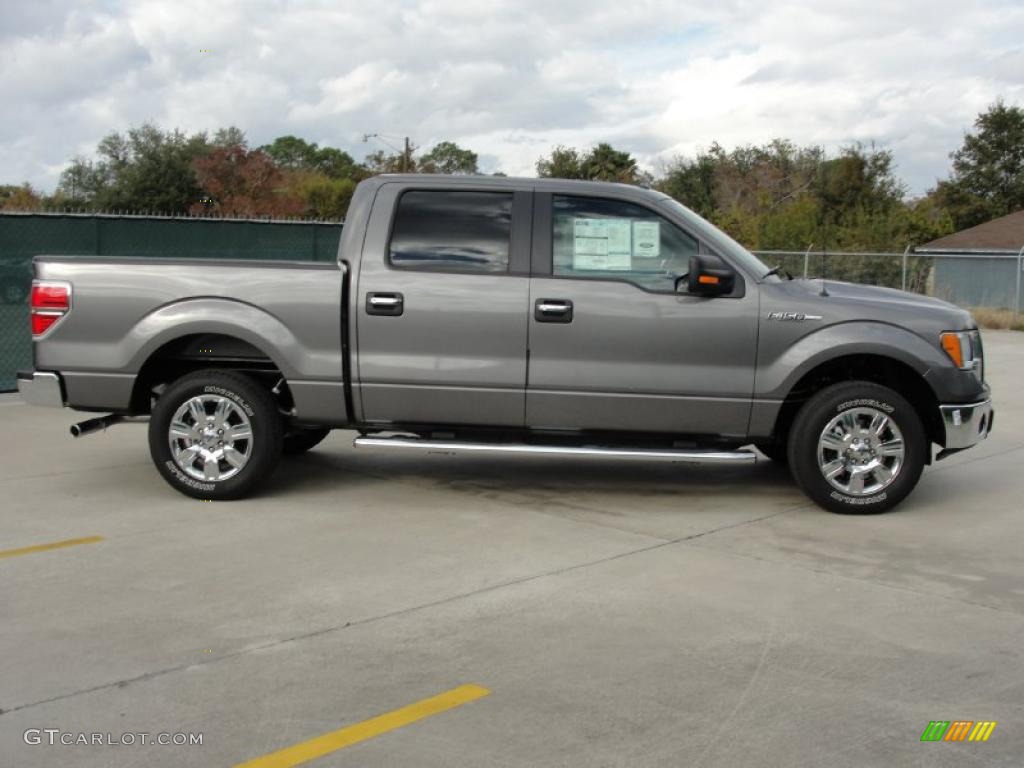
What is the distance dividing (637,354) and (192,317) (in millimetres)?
2821

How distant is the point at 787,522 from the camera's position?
739 centimetres

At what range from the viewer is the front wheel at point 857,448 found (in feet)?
24.2

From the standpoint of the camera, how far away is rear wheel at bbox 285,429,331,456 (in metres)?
9.20

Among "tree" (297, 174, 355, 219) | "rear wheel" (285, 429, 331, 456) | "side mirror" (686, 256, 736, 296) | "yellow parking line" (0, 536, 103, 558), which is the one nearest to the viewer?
"yellow parking line" (0, 536, 103, 558)

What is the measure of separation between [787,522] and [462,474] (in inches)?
97.5

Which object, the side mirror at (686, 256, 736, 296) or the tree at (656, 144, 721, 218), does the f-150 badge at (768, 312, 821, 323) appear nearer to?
the side mirror at (686, 256, 736, 296)

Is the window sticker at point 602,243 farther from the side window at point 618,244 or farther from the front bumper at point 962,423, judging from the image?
the front bumper at point 962,423

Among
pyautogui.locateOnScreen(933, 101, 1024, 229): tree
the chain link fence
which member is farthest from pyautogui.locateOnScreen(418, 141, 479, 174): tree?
the chain link fence

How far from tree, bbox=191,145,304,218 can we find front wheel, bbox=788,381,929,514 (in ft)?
147

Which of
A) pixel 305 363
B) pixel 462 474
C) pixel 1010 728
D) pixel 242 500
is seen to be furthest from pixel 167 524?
pixel 1010 728

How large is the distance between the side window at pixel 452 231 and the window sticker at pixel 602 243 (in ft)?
1.47

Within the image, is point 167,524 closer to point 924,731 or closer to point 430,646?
point 430,646

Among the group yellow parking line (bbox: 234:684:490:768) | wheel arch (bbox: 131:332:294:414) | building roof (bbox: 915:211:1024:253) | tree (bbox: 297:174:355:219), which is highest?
tree (bbox: 297:174:355:219)

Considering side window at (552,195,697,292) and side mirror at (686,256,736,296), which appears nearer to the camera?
side mirror at (686,256,736,296)
